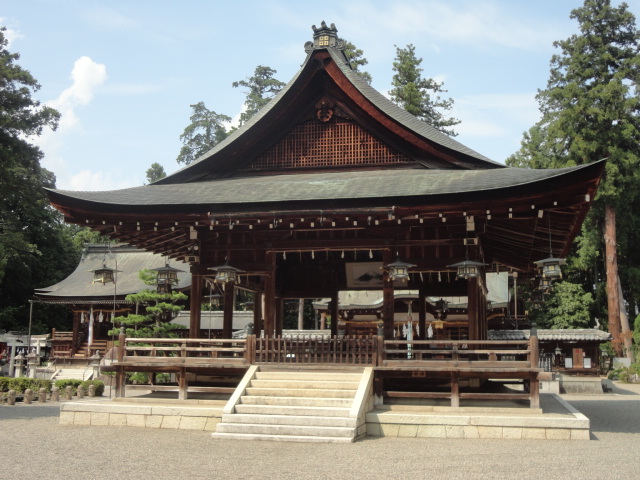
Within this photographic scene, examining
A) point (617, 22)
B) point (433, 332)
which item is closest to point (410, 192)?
point (433, 332)

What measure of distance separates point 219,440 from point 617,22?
44272 millimetres

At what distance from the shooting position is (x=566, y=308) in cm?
4444

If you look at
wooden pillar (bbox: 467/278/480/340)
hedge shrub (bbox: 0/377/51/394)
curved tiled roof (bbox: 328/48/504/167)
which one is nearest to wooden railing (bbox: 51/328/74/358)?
hedge shrub (bbox: 0/377/51/394)

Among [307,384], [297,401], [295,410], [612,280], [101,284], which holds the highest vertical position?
[612,280]

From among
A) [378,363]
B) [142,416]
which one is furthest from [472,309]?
[142,416]

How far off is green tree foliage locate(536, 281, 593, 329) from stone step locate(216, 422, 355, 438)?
3539cm

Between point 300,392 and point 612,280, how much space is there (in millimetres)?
34181

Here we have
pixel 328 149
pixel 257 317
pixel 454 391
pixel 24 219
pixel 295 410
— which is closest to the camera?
pixel 295 410

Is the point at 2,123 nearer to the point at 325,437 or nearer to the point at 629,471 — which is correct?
the point at 325,437

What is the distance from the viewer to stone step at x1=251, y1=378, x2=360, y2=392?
13.3m

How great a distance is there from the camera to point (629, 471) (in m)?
9.16

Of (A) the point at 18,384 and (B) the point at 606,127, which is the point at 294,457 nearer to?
(A) the point at 18,384

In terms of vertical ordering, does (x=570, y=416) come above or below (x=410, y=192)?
below

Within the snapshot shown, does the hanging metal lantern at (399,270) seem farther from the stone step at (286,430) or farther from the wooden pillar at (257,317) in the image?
the wooden pillar at (257,317)
